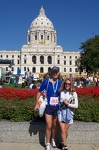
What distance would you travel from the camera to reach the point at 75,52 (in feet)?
386

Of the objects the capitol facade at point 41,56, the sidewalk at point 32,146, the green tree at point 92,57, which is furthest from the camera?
the capitol facade at point 41,56

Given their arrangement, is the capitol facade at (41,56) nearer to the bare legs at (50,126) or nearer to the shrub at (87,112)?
the shrub at (87,112)

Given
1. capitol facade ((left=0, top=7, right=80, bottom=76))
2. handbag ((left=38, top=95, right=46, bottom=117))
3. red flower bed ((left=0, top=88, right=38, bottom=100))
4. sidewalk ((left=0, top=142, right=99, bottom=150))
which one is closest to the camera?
handbag ((left=38, top=95, right=46, bottom=117))

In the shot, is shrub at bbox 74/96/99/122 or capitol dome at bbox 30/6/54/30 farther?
capitol dome at bbox 30/6/54/30

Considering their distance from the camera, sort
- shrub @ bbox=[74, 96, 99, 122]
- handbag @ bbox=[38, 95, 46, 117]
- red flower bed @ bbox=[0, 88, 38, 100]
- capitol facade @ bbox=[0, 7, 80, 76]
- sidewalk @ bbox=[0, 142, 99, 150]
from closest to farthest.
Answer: handbag @ bbox=[38, 95, 46, 117] → sidewalk @ bbox=[0, 142, 99, 150] → shrub @ bbox=[74, 96, 99, 122] → red flower bed @ bbox=[0, 88, 38, 100] → capitol facade @ bbox=[0, 7, 80, 76]

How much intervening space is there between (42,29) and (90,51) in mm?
78690

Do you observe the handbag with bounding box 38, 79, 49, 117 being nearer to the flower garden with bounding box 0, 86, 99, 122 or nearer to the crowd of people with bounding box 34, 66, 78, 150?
the crowd of people with bounding box 34, 66, 78, 150

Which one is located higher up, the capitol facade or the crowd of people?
the capitol facade

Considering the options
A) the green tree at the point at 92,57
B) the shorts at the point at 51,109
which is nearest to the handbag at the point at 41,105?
the shorts at the point at 51,109

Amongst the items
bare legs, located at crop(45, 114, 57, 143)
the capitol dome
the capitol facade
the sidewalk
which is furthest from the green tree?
the capitol dome

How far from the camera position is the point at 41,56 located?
118 m

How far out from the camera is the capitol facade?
379 ft

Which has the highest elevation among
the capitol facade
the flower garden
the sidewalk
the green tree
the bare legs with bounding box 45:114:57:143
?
the capitol facade

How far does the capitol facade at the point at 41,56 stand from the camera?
115 meters
